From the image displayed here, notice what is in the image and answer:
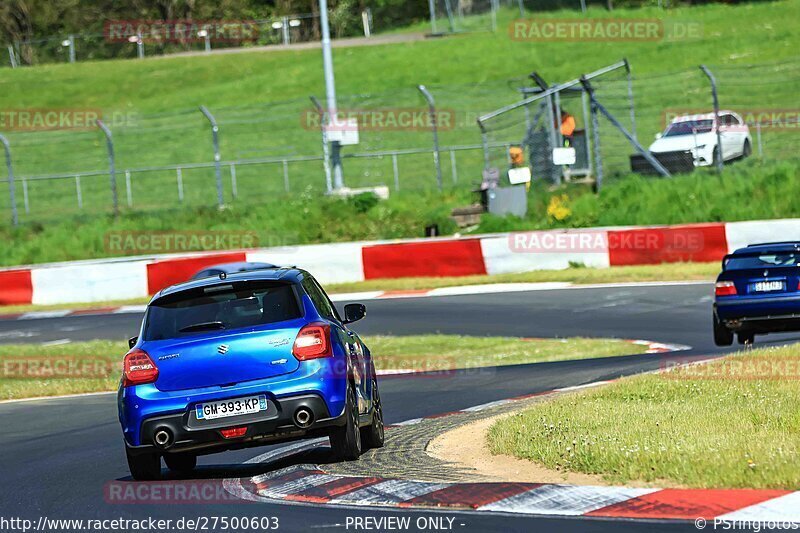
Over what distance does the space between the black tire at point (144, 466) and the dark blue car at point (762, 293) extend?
1012 cm

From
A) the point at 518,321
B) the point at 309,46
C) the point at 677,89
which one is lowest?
the point at 518,321

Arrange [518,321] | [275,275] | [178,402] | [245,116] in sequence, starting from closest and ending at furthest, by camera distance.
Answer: [178,402] < [275,275] < [518,321] < [245,116]

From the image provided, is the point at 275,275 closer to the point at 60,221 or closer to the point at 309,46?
the point at 60,221

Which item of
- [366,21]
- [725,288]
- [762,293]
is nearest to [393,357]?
[725,288]

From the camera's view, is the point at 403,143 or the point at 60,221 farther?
the point at 403,143

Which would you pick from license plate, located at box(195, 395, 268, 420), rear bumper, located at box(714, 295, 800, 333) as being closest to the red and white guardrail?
rear bumper, located at box(714, 295, 800, 333)

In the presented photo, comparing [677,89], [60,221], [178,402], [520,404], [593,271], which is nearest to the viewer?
[178,402]

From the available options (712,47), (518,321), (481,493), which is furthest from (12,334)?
(712,47)

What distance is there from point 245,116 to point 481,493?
4619cm

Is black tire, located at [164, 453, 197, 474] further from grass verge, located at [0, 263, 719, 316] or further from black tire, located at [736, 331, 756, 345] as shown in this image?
grass verge, located at [0, 263, 719, 316]

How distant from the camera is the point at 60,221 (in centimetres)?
3631

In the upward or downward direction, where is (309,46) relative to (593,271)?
upward

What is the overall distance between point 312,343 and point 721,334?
10.0 metres

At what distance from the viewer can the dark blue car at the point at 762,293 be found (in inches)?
699
